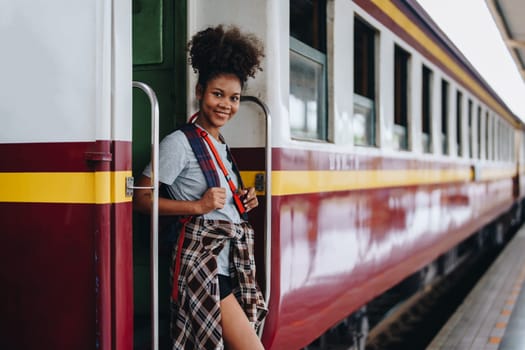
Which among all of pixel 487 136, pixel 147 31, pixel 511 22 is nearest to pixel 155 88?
pixel 147 31

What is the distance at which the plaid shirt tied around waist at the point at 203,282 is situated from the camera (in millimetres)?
2809

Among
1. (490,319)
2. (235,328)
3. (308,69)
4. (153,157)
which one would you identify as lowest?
(490,319)

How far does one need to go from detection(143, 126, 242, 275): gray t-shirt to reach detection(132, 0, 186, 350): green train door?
0.49m

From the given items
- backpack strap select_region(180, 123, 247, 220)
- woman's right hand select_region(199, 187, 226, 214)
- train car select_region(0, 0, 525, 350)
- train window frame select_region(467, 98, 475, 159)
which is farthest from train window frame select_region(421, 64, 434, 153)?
woman's right hand select_region(199, 187, 226, 214)

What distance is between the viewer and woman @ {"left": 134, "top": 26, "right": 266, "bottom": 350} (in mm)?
2814

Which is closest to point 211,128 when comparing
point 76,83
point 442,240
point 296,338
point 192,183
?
point 192,183

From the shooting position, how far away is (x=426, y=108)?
23.7ft

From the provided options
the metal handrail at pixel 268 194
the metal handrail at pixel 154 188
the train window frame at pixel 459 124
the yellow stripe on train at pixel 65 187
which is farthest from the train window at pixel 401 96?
the yellow stripe on train at pixel 65 187

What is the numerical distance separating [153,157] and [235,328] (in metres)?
0.79

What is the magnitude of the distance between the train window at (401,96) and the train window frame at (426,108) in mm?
740

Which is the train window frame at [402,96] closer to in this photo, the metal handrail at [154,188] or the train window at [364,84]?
the train window at [364,84]

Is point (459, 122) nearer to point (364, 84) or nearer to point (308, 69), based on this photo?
point (364, 84)

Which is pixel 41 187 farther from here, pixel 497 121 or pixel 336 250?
pixel 497 121

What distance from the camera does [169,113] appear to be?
3.44 m
